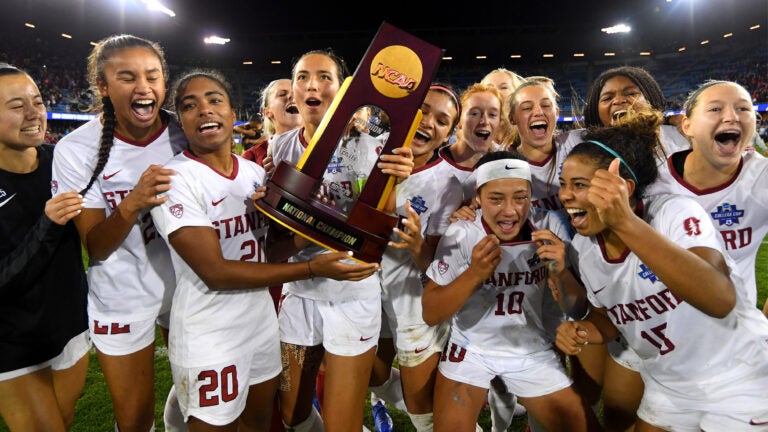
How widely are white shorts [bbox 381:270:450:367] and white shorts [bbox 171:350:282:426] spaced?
96 centimetres

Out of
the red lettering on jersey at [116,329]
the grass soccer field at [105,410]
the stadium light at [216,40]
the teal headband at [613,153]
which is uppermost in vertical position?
the stadium light at [216,40]

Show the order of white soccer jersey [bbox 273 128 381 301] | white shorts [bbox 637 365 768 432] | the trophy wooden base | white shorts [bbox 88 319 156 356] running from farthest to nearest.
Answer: white soccer jersey [bbox 273 128 381 301]
white shorts [bbox 88 319 156 356]
white shorts [bbox 637 365 768 432]
the trophy wooden base

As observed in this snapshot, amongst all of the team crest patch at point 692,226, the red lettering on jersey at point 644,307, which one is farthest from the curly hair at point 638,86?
the red lettering on jersey at point 644,307

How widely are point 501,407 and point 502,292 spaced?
673 millimetres

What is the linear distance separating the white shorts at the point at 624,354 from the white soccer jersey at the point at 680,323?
0.25 meters

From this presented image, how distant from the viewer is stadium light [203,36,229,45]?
1217 inches

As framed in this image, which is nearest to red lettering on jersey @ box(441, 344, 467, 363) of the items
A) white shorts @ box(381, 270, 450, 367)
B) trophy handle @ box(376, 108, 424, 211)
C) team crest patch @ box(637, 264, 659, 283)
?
white shorts @ box(381, 270, 450, 367)

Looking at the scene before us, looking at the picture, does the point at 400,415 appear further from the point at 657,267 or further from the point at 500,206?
the point at 657,267

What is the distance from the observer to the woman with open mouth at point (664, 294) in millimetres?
1582

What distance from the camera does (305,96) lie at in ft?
7.61

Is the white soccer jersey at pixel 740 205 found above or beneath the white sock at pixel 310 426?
above

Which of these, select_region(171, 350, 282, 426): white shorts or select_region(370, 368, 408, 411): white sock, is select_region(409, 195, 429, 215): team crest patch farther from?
select_region(171, 350, 282, 426): white shorts

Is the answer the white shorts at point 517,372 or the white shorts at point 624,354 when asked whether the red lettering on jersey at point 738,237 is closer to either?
the white shorts at point 624,354

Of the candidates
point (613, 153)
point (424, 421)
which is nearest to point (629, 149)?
point (613, 153)
